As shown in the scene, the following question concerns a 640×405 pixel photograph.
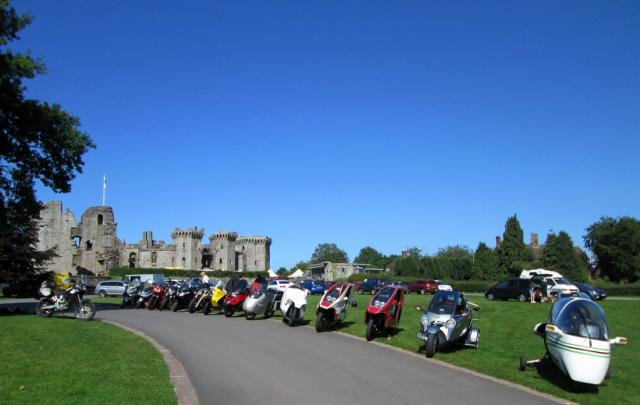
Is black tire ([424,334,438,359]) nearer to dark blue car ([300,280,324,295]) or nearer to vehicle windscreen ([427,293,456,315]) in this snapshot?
vehicle windscreen ([427,293,456,315])

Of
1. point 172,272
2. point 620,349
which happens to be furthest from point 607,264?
point 620,349

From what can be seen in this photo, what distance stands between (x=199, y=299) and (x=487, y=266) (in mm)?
63670

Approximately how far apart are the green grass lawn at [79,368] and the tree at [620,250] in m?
73.3

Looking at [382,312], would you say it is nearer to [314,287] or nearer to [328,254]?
[314,287]

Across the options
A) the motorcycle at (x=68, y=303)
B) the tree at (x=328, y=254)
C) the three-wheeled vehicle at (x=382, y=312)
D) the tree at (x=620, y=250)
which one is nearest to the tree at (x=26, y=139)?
the motorcycle at (x=68, y=303)

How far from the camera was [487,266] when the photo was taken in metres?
80.4

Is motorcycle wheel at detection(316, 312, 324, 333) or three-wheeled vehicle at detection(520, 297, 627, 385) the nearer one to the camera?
three-wheeled vehicle at detection(520, 297, 627, 385)

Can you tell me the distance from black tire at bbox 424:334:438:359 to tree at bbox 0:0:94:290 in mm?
16517

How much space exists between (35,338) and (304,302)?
823cm

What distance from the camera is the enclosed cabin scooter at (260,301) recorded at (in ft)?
67.8

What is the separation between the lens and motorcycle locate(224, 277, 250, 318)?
2159cm

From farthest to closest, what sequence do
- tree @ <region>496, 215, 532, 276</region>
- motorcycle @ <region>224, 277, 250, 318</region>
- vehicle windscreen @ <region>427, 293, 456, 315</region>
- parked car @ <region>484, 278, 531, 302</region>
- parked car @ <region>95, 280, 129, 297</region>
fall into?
tree @ <region>496, 215, 532, 276</region>
parked car @ <region>95, 280, 129, 297</region>
parked car @ <region>484, 278, 531, 302</region>
motorcycle @ <region>224, 277, 250, 318</region>
vehicle windscreen @ <region>427, 293, 456, 315</region>

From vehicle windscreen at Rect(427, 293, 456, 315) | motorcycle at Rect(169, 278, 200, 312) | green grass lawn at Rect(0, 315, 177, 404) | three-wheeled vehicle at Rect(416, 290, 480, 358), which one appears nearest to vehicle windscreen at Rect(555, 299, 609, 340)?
three-wheeled vehicle at Rect(416, 290, 480, 358)

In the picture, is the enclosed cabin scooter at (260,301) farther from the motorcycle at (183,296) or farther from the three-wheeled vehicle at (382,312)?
the three-wheeled vehicle at (382,312)
